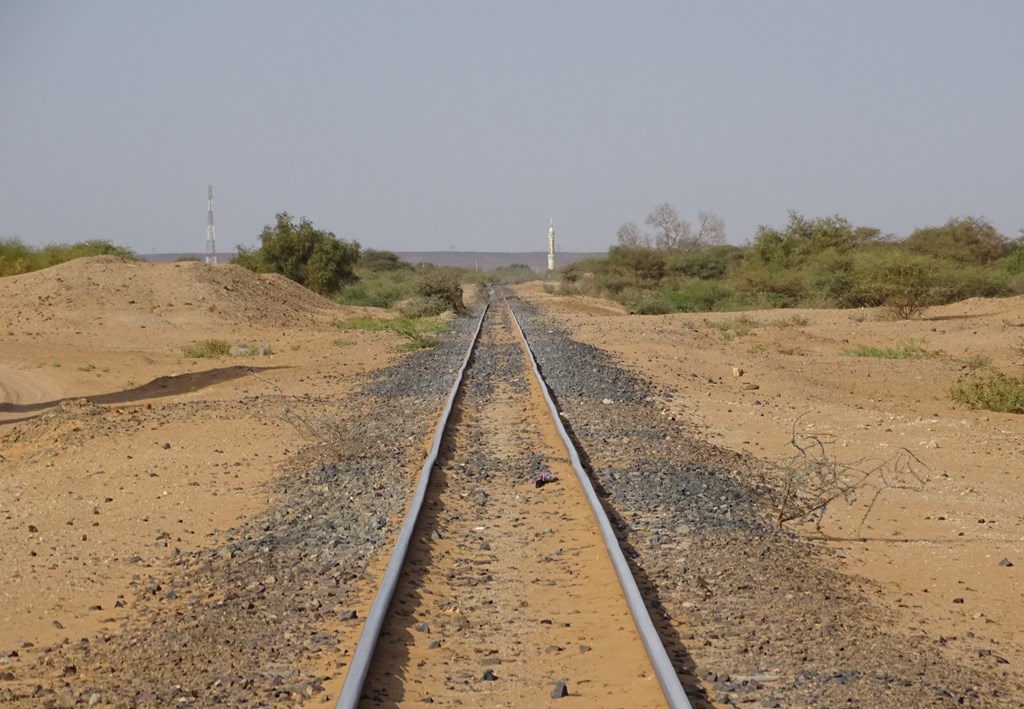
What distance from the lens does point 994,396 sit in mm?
17562

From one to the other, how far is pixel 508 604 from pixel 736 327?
29.4m

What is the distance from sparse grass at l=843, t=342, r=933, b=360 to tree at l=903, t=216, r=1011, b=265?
33.9m

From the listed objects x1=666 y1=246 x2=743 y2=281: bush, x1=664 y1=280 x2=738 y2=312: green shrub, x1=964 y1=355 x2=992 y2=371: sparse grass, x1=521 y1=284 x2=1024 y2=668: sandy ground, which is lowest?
x1=964 y1=355 x2=992 y2=371: sparse grass

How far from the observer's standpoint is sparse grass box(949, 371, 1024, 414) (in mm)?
17406

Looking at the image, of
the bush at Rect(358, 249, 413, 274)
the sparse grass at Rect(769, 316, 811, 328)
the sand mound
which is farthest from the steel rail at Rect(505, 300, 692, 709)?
the bush at Rect(358, 249, 413, 274)

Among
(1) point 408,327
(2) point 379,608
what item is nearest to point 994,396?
(2) point 379,608

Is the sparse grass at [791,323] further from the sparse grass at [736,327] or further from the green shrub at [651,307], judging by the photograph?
the green shrub at [651,307]

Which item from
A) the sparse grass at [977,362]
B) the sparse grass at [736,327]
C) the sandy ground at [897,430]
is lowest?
the sparse grass at [977,362]

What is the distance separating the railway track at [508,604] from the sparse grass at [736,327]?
22.1 m

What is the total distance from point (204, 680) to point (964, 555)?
545cm

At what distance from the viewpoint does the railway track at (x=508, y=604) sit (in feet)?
18.7

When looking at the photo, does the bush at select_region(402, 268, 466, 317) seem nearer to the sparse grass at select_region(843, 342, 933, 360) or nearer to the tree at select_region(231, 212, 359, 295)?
the tree at select_region(231, 212, 359, 295)

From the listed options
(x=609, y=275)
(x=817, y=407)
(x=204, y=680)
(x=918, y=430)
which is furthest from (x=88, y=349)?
(x=609, y=275)

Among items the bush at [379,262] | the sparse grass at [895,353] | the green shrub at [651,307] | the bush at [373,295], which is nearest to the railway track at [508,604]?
the sparse grass at [895,353]
